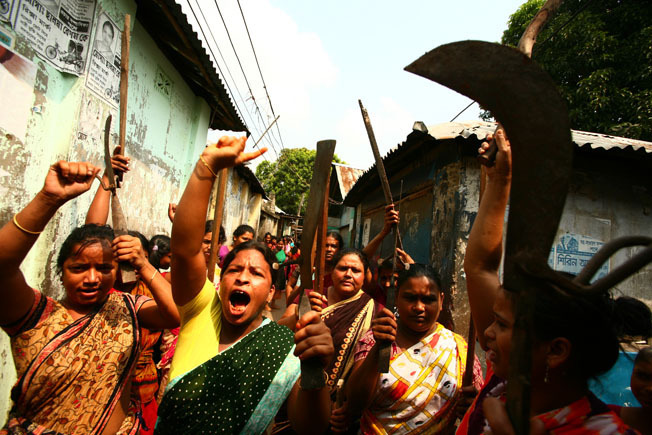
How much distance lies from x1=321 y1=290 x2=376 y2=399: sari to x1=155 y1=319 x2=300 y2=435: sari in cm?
93

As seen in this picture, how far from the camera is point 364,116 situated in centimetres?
207

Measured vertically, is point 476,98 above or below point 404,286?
above

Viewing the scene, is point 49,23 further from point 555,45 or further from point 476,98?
point 555,45

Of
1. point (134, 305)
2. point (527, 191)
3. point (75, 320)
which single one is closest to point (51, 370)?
point (75, 320)

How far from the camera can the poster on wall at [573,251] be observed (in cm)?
543

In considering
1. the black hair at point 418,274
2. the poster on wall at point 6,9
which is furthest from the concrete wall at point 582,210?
the poster on wall at point 6,9

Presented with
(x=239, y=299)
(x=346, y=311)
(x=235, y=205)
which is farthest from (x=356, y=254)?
(x=235, y=205)

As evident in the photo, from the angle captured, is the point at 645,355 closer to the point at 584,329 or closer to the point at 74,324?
the point at 584,329

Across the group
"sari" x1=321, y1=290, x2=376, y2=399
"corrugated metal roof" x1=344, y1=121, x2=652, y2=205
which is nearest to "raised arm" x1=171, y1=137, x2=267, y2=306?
"sari" x1=321, y1=290, x2=376, y2=399

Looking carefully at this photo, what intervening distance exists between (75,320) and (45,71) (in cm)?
281

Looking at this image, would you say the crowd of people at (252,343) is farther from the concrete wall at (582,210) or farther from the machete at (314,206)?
the concrete wall at (582,210)

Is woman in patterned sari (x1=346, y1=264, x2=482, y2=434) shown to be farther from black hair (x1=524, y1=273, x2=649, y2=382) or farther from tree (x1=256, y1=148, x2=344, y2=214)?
tree (x1=256, y1=148, x2=344, y2=214)

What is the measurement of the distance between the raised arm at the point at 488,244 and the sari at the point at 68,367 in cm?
168

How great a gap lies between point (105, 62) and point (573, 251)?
6.66 meters
